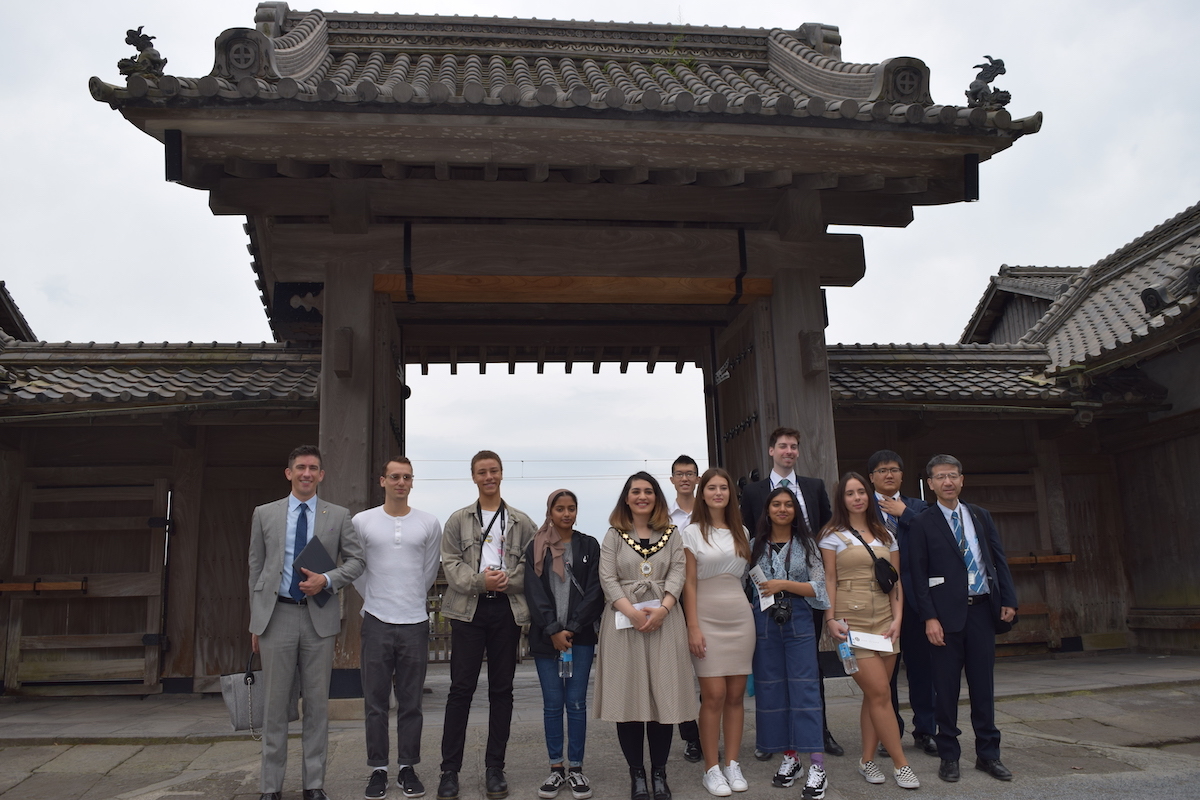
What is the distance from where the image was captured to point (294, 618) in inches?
162

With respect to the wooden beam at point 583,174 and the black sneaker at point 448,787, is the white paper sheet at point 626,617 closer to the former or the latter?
the black sneaker at point 448,787

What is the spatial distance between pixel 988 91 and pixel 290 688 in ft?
17.9

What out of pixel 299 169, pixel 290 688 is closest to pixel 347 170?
pixel 299 169

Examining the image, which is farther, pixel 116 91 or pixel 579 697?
pixel 116 91

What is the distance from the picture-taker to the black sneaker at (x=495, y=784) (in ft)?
13.4

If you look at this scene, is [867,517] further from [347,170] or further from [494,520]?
[347,170]

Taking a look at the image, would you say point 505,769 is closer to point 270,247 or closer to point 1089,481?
→ point 270,247

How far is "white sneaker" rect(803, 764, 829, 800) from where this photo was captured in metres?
3.98

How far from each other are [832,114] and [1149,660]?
5.91 m

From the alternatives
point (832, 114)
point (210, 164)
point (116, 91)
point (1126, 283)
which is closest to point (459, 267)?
point (210, 164)

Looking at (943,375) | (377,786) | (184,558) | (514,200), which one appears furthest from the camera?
(943,375)

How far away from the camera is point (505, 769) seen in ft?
15.0

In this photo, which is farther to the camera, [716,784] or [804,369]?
[804,369]

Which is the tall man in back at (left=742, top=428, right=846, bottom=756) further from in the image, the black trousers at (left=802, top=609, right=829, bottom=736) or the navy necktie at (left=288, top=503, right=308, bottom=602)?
the navy necktie at (left=288, top=503, right=308, bottom=602)
